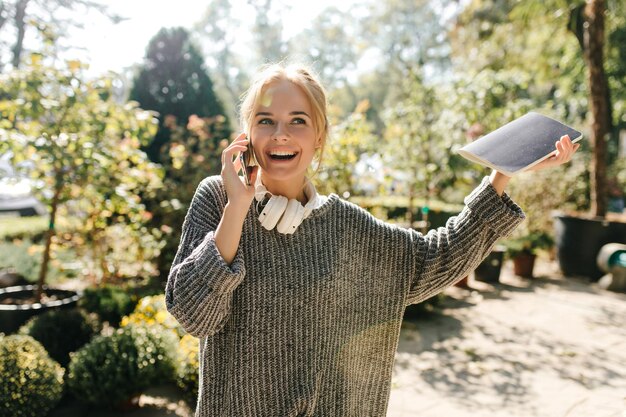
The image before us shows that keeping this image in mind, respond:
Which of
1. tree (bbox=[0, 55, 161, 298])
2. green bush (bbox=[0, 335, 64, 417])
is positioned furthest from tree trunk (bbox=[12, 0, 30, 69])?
green bush (bbox=[0, 335, 64, 417])

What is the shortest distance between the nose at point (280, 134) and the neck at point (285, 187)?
0.15 metres

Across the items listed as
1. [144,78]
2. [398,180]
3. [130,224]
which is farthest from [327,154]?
[144,78]

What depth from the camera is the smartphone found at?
1.39 m

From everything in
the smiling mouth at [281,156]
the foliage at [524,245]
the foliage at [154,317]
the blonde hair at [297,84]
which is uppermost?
the blonde hair at [297,84]

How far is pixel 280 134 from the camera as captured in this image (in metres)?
1.44

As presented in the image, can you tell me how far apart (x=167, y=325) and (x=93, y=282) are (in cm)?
211

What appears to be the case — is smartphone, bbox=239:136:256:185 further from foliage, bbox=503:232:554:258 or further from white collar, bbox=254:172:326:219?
foliage, bbox=503:232:554:258

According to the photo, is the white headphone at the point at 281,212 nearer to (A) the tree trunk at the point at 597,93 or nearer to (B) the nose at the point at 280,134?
(B) the nose at the point at 280,134

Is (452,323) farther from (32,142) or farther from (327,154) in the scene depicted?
(32,142)

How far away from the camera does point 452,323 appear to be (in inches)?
207

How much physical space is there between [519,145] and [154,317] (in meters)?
3.19

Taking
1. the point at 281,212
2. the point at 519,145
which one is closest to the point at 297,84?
the point at 281,212

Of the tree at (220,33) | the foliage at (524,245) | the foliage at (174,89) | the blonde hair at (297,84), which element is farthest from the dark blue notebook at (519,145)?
the tree at (220,33)

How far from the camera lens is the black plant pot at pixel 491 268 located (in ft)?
22.7
